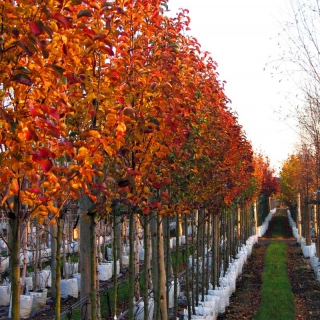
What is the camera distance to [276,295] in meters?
11.8

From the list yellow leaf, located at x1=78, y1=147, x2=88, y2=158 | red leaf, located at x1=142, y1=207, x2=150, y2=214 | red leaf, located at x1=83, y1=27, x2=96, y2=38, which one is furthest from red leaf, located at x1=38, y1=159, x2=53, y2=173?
red leaf, located at x1=142, y1=207, x2=150, y2=214

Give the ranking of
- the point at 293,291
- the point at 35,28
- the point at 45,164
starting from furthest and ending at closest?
the point at 293,291
the point at 45,164
the point at 35,28

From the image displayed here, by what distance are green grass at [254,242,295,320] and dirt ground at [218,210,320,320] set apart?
0.15 meters

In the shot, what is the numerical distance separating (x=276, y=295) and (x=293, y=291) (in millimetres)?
1093

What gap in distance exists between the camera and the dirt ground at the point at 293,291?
33.7ft

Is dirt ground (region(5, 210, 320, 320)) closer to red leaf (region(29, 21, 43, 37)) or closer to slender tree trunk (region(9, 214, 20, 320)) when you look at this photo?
slender tree trunk (region(9, 214, 20, 320))

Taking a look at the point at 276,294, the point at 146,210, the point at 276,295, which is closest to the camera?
the point at 146,210

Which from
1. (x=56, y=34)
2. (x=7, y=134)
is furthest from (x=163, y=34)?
(x=7, y=134)

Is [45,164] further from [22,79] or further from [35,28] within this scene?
[35,28]

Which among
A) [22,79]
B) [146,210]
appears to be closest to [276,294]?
[146,210]

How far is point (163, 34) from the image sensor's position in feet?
15.7

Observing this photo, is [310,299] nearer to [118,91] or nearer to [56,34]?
[118,91]

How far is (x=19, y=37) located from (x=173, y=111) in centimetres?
200

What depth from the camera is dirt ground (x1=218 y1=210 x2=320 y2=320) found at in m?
10.3
